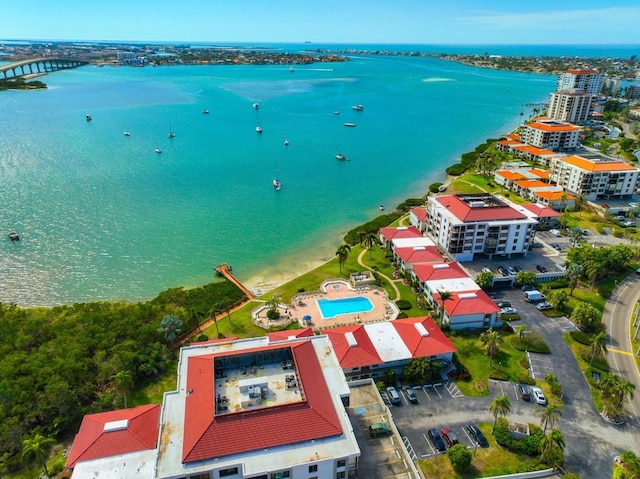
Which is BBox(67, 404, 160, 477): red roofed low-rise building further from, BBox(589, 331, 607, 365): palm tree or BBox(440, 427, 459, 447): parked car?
BBox(589, 331, 607, 365): palm tree

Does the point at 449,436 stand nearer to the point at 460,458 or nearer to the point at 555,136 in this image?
the point at 460,458

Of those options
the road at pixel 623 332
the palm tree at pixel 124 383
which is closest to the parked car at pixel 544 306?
the road at pixel 623 332

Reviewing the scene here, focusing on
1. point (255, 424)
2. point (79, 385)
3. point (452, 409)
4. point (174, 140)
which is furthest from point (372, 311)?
point (174, 140)

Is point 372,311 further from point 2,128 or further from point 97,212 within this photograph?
point 2,128

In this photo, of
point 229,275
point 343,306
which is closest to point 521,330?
point 343,306

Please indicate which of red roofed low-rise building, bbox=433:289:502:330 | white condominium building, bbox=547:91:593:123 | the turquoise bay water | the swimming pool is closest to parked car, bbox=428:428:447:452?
red roofed low-rise building, bbox=433:289:502:330
